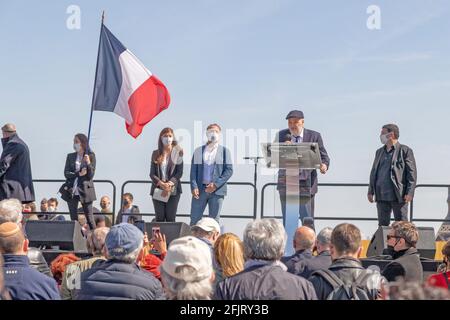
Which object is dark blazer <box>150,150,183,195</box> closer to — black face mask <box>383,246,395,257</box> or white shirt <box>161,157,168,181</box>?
white shirt <box>161,157,168,181</box>

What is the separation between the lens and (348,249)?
520 cm

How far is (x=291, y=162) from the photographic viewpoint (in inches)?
314

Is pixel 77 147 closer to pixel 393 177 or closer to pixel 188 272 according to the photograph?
pixel 393 177

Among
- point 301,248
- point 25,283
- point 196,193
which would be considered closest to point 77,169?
point 196,193

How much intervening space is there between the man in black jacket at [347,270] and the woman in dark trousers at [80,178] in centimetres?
685

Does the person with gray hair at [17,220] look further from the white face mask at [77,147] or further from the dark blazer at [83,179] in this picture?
the white face mask at [77,147]

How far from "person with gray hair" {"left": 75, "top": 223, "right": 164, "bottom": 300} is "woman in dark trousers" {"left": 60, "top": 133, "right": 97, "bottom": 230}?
6.66 meters

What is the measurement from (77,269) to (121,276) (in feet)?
4.22

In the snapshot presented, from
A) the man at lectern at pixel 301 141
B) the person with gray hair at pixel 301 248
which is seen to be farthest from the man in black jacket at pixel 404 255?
the man at lectern at pixel 301 141

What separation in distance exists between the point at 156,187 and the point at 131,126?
5.39ft

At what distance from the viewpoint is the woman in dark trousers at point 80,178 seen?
11.6 meters

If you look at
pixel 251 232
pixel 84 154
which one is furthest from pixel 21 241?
pixel 84 154
